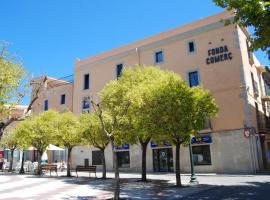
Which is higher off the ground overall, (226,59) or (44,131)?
(226,59)

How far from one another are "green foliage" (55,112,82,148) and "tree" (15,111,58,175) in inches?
24.6

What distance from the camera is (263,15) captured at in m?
9.24

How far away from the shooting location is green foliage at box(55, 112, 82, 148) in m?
22.2

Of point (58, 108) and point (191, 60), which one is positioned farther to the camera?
point (58, 108)

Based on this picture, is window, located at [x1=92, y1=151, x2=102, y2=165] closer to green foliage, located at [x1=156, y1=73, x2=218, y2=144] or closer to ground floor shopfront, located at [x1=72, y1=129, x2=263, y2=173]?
ground floor shopfront, located at [x1=72, y1=129, x2=263, y2=173]

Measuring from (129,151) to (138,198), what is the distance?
17.9m

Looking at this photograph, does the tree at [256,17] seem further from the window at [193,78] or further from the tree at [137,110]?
the window at [193,78]

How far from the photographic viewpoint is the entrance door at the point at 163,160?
27594 millimetres

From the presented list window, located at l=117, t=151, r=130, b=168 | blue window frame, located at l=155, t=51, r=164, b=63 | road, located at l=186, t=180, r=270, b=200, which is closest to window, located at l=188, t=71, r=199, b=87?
blue window frame, located at l=155, t=51, r=164, b=63

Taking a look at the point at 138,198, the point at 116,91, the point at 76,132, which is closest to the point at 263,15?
the point at 138,198

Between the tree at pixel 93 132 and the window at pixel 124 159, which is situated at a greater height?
the tree at pixel 93 132

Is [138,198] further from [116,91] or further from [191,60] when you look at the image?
[191,60]

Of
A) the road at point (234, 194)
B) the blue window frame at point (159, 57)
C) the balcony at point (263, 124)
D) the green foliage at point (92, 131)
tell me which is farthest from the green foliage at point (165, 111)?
the blue window frame at point (159, 57)

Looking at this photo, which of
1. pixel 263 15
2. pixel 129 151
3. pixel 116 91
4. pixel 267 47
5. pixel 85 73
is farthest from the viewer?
pixel 85 73
